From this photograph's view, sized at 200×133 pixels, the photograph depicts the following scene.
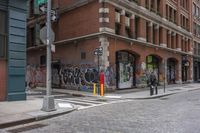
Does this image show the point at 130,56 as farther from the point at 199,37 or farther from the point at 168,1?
the point at 199,37

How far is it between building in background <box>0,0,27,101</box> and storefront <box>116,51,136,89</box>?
1325 centimetres

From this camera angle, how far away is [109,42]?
84.1 feet

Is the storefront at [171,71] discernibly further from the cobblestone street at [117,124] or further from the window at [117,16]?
the cobblestone street at [117,124]

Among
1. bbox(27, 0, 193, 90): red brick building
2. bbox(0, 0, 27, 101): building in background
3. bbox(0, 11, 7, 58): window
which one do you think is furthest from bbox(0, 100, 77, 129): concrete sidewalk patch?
bbox(27, 0, 193, 90): red brick building

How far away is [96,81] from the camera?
2569 cm

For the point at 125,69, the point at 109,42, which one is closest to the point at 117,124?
the point at 109,42

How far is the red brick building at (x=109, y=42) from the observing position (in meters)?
25.9

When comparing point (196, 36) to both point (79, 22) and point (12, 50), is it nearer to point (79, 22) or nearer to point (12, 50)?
point (79, 22)

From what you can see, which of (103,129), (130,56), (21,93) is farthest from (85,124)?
(130,56)

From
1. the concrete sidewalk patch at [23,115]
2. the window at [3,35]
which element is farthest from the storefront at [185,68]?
the concrete sidewalk patch at [23,115]

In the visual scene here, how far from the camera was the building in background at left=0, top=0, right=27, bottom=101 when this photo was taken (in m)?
15.0

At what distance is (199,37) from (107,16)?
31.2m

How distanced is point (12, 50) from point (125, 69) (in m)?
15.2

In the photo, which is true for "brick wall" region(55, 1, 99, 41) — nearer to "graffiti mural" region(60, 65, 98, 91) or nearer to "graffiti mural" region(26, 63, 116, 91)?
"graffiti mural" region(26, 63, 116, 91)
